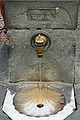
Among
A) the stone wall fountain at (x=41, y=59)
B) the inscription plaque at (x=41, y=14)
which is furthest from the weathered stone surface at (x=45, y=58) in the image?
the inscription plaque at (x=41, y=14)

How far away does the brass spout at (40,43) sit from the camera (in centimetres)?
348

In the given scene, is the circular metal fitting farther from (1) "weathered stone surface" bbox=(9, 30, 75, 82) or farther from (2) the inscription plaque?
(2) the inscription plaque

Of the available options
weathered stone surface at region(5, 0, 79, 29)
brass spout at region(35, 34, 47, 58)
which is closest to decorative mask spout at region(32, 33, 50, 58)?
brass spout at region(35, 34, 47, 58)

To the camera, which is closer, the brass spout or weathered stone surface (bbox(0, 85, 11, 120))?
weathered stone surface (bbox(0, 85, 11, 120))

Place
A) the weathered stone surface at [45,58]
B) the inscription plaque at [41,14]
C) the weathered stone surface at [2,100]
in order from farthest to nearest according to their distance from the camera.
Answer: the weathered stone surface at [45,58], the inscription plaque at [41,14], the weathered stone surface at [2,100]

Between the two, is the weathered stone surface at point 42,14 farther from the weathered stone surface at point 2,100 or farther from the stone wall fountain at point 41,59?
the weathered stone surface at point 2,100

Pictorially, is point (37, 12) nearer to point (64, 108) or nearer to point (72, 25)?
point (72, 25)

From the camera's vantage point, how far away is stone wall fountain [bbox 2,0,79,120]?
11.0 feet

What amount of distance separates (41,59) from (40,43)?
31 centimetres

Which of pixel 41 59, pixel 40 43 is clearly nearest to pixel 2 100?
pixel 41 59

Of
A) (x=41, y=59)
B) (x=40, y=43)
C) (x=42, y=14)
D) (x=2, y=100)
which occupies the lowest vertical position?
(x=2, y=100)

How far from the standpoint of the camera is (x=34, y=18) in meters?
3.46

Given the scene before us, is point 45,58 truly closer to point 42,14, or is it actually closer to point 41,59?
point 41,59

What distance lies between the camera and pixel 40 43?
11.4 ft
